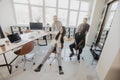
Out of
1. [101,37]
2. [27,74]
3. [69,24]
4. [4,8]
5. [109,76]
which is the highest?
[4,8]

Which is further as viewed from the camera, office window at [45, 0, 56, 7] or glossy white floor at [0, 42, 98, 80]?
office window at [45, 0, 56, 7]

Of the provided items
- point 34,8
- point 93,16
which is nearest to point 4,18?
point 34,8

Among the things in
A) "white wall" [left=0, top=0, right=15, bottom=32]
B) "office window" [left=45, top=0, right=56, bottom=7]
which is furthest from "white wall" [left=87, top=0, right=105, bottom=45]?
"white wall" [left=0, top=0, right=15, bottom=32]

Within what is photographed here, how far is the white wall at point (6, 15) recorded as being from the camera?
3606 millimetres

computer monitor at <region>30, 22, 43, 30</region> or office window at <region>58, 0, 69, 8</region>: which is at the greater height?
office window at <region>58, 0, 69, 8</region>

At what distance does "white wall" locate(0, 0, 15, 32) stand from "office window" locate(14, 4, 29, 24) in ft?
0.83

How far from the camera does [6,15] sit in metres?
3.81

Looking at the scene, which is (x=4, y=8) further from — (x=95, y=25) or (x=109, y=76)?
(x=109, y=76)

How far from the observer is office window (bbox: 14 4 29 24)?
4132 millimetres

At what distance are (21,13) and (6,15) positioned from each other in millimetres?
706

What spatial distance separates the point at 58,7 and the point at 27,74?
352 cm

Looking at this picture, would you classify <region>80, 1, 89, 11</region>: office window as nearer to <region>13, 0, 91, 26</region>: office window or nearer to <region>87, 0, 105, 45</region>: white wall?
<region>13, 0, 91, 26</region>: office window

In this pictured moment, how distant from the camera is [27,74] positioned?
2.18 m

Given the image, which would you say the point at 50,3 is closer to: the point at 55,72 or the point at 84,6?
the point at 84,6
